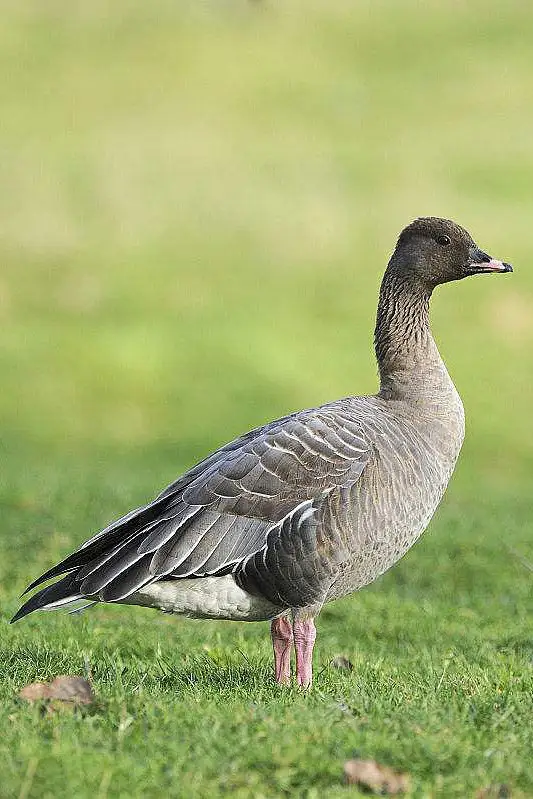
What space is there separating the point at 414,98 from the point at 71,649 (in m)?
36.5

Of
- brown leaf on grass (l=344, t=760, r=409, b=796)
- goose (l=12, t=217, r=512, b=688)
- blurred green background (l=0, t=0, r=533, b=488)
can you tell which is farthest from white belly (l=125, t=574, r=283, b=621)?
blurred green background (l=0, t=0, r=533, b=488)

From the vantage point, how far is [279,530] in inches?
232

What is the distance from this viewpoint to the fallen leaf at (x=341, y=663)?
679cm

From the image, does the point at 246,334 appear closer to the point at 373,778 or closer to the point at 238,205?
the point at 238,205

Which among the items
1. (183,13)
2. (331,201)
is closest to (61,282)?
(331,201)

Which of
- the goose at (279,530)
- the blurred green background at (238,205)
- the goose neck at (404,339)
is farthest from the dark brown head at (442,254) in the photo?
the blurred green background at (238,205)

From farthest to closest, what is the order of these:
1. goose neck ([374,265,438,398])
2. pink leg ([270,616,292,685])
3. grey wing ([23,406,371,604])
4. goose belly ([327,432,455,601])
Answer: goose neck ([374,265,438,398]), pink leg ([270,616,292,685]), goose belly ([327,432,455,601]), grey wing ([23,406,371,604])

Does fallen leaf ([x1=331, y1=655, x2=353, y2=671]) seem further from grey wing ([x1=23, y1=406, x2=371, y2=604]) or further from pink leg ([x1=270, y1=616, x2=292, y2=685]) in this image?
grey wing ([x1=23, y1=406, x2=371, y2=604])

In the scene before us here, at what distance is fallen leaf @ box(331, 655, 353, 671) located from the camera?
6793 millimetres

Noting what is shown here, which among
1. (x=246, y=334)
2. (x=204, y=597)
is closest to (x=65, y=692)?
(x=204, y=597)

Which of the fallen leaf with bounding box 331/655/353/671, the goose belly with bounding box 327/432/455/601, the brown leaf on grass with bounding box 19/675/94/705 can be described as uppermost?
the goose belly with bounding box 327/432/455/601

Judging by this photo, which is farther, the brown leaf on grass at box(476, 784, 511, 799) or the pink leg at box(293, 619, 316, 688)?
the pink leg at box(293, 619, 316, 688)

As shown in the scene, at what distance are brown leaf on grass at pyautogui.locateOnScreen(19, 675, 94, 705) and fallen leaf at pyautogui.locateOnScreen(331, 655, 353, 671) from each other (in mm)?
2388

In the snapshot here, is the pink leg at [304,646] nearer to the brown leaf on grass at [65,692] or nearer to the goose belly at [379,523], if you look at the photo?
the goose belly at [379,523]
